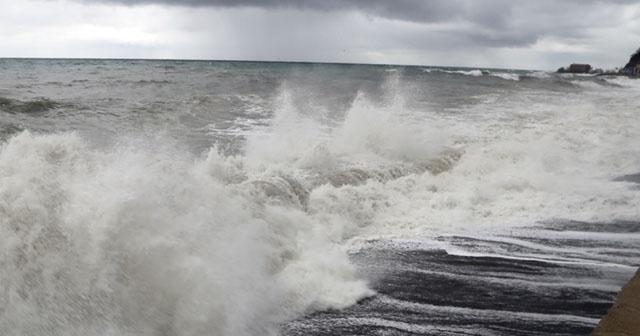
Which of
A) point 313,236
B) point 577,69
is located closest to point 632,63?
point 577,69

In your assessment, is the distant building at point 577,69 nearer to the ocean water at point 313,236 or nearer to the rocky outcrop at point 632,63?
the rocky outcrop at point 632,63

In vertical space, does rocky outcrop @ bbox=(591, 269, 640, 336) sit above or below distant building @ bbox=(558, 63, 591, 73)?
below

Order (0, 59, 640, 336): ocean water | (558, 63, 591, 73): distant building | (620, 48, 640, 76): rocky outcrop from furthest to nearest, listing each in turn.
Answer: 1. (558, 63, 591, 73): distant building
2. (620, 48, 640, 76): rocky outcrop
3. (0, 59, 640, 336): ocean water

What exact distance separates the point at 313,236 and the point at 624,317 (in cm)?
317

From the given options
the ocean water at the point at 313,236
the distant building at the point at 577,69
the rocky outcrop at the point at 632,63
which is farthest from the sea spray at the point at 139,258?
the distant building at the point at 577,69

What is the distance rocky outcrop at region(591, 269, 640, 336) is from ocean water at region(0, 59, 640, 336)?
18 centimetres

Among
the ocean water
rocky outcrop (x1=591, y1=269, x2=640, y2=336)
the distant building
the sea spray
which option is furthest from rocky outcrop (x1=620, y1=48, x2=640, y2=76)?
the sea spray

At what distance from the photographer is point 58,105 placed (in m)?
14.5

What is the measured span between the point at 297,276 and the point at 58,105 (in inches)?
481

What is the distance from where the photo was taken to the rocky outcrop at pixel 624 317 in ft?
12.2

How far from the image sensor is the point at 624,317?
12.9ft

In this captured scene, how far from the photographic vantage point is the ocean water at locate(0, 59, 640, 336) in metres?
3.90

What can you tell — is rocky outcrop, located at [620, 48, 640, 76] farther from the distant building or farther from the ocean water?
the ocean water

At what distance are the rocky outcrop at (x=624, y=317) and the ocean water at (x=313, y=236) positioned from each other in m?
0.18
